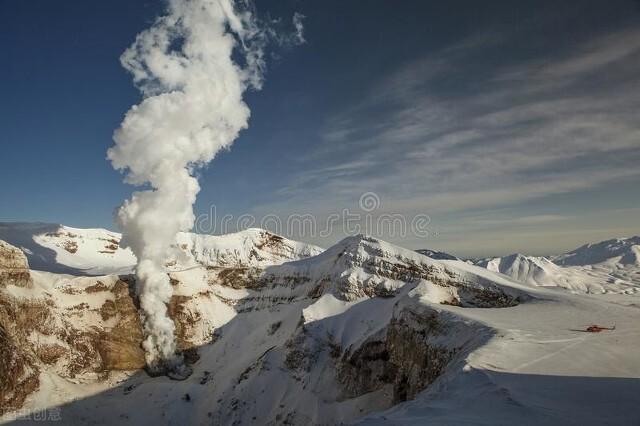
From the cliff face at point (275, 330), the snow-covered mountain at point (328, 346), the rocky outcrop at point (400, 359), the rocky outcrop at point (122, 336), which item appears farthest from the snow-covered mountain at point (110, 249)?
the rocky outcrop at point (400, 359)

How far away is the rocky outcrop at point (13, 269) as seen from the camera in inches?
2504

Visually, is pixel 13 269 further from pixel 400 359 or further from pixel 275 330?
pixel 400 359

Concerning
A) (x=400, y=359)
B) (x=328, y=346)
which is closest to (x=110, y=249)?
(x=328, y=346)

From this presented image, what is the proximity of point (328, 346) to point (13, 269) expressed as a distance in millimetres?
55564

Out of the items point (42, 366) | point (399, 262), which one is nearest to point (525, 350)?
point (399, 262)

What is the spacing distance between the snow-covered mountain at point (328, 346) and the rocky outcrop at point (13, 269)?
238 millimetres

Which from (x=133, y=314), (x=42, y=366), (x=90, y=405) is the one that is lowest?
(x=90, y=405)

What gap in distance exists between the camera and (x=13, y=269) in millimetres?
65188

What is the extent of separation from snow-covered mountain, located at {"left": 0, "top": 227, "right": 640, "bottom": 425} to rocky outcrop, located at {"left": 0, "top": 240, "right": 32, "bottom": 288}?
24 centimetres

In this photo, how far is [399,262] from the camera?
71625mm

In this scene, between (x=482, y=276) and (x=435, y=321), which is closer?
Answer: (x=435, y=321)

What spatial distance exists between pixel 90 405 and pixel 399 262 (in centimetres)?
5548

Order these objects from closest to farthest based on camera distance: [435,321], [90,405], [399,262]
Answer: [435,321], [90,405], [399,262]

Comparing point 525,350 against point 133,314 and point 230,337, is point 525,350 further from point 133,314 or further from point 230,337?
point 133,314
